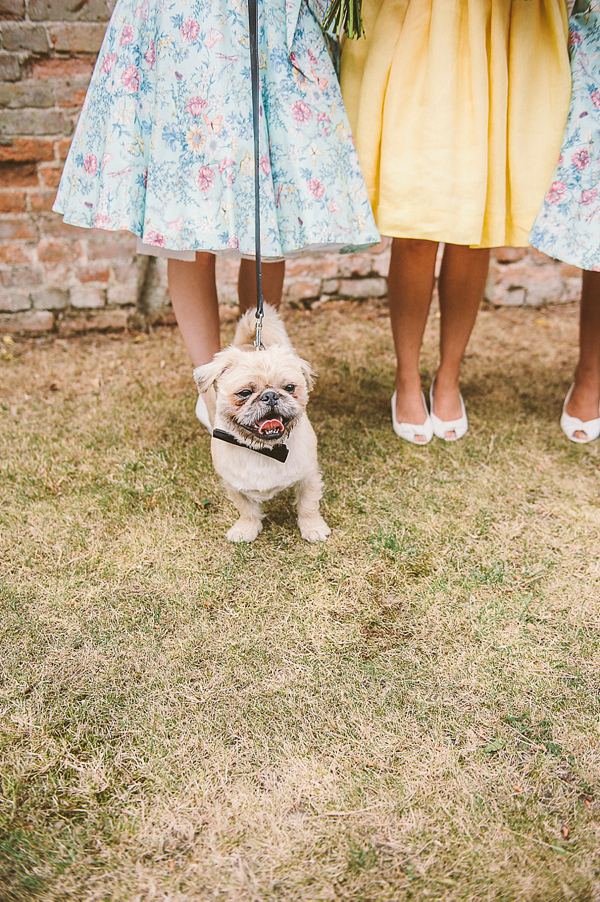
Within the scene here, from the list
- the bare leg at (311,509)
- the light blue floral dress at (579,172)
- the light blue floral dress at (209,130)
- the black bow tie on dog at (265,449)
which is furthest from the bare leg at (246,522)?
the light blue floral dress at (579,172)

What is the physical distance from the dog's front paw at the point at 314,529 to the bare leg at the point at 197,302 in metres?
0.67

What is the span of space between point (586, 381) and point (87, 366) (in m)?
2.22

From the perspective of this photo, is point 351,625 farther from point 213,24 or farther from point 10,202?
point 10,202

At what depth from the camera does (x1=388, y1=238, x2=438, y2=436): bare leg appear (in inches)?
81.7

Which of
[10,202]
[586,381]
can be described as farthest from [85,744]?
[10,202]

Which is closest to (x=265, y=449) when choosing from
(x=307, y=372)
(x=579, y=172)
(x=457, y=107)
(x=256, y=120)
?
(x=307, y=372)

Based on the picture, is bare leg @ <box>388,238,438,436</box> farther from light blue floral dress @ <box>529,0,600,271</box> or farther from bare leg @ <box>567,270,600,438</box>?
bare leg @ <box>567,270,600,438</box>

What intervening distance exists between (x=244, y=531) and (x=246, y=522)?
0.09 ft

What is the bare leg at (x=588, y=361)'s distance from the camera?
86.9 inches

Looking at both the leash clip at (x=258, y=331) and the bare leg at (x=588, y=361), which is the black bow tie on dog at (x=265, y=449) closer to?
the leash clip at (x=258, y=331)

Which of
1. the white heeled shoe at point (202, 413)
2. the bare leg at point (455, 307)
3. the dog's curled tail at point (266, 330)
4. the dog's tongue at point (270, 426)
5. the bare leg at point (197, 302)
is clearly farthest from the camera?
the white heeled shoe at point (202, 413)

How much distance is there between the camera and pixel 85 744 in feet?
4.07

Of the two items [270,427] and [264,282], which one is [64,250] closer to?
[264,282]

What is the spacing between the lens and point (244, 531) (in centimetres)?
179
